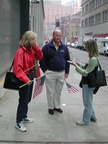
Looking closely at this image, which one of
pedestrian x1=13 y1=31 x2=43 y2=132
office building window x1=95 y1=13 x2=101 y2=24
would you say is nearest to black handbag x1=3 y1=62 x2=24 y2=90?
pedestrian x1=13 y1=31 x2=43 y2=132

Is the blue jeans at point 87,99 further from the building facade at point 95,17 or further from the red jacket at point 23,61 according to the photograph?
the building facade at point 95,17

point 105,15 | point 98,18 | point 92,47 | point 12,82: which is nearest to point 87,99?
point 92,47

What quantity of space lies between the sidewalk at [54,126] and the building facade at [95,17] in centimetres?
4161

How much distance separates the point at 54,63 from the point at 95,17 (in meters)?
62.6

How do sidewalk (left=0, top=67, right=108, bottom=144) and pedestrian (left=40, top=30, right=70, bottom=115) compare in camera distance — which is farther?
pedestrian (left=40, top=30, right=70, bottom=115)

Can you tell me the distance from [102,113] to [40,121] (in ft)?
5.03

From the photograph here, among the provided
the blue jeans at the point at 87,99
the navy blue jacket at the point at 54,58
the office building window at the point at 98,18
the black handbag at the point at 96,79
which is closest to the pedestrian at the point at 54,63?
the navy blue jacket at the point at 54,58

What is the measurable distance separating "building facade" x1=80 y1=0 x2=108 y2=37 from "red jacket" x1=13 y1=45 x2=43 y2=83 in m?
42.9

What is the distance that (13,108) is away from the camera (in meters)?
4.98

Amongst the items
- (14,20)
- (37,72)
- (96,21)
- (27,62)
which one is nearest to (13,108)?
(37,72)

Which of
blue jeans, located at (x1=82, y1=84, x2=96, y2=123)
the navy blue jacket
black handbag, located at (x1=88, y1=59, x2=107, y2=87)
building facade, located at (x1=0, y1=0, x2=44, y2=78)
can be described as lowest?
blue jeans, located at (x1=82, y1=84, x2=96, y2=123)

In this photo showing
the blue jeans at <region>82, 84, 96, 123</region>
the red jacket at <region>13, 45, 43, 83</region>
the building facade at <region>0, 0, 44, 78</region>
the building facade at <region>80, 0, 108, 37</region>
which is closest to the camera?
the red jacket at <region>13, 45, 43, 83</region>

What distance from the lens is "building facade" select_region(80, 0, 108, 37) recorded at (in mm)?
54469

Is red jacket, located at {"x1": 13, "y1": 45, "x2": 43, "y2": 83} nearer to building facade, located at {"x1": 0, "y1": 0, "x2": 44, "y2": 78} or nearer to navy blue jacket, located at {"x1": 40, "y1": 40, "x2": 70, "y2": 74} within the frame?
navy blue jacket, located at {"x1": 40, "y1": 40, "x2": 70, "y2": 74}
